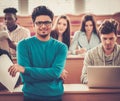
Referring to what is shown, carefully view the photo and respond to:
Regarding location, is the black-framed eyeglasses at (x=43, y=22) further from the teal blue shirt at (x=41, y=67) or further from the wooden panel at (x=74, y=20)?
the wooden panel at (x=74, y=20)

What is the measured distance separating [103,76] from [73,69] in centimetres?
93

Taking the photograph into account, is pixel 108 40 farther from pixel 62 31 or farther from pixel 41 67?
pixel 62 31

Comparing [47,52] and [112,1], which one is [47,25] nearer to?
[47,52]

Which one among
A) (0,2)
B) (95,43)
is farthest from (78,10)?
(95,43)

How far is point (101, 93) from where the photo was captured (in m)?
1.98

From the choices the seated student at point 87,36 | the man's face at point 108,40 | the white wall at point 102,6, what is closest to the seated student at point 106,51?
the man's face at point 108,40

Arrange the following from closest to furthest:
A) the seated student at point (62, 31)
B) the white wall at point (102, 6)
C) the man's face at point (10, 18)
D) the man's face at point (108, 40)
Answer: the man's face at point (108, 40) < the man's face at point (10, 18) < the seated student at point (62, 31) < the white wall at point (102, 6)

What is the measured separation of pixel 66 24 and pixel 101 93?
233 cm

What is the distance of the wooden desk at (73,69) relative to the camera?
2.88m

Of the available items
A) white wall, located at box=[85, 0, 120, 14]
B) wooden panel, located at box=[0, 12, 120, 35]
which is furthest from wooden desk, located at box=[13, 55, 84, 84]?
white wall, located at box=[85, 0, 120, 14]

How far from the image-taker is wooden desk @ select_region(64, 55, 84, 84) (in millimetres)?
2885

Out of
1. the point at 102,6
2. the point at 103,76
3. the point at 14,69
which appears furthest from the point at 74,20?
the point at 14,69

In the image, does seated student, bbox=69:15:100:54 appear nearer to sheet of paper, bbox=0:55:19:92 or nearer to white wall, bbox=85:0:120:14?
sheet of paper, bbox=0:55:19:92

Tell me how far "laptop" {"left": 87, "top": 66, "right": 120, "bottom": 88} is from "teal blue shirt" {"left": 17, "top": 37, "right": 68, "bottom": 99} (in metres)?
0.26
